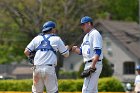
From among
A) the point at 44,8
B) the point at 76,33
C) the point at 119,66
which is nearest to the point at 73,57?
the point at 119,66

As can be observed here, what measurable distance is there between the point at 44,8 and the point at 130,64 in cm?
1843

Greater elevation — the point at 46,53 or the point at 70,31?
the point at 70,31

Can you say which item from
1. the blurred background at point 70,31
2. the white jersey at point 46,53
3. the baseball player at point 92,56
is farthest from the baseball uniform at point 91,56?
the blurred background at point 70,31

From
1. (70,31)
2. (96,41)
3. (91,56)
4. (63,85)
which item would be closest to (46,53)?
(91,56)

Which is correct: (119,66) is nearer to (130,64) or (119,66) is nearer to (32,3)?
(130,64)

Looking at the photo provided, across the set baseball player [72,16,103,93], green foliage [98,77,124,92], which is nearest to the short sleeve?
baseball player [72,16,103,93]

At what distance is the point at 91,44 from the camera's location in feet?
35.1

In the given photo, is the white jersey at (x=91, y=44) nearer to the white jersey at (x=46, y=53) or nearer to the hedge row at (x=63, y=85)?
the white jersey at (x=46, y=53)

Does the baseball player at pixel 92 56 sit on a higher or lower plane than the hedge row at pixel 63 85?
higher

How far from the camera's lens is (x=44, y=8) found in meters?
45.8

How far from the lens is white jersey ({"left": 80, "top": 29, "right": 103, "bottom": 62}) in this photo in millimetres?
10578

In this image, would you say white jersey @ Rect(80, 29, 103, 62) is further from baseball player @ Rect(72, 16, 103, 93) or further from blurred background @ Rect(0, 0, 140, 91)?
blurred background @ Rect(0, 0, 140, 91)

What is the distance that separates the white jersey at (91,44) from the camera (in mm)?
10578

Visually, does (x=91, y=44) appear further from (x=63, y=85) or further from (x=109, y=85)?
(x=109, y=85)
